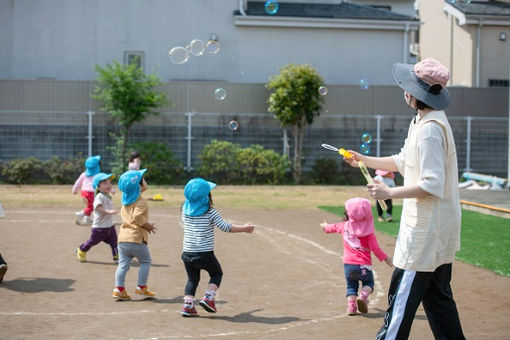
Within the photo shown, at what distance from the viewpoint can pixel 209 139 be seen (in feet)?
80.1

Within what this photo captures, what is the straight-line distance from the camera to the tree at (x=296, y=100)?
23500 millimetres

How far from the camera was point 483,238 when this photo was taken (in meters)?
12.4

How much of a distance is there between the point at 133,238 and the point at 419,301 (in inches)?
159

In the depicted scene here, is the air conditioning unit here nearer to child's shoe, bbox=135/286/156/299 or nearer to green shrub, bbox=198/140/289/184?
green shrub, bbox=198/140/289/184

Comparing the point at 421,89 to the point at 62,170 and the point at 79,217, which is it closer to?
the point at 79,217

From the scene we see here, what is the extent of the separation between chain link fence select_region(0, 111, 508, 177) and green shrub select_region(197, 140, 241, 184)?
81cm

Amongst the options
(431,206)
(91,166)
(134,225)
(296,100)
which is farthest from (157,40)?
(431,206)

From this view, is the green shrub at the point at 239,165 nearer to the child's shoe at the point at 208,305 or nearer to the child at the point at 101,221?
the child at the point at 101,221

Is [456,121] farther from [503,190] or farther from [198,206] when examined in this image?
[198,206]

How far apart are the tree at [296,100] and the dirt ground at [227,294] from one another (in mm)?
11125

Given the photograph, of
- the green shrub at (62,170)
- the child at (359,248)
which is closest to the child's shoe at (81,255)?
the child at (359,248)

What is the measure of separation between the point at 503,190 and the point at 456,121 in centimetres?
535

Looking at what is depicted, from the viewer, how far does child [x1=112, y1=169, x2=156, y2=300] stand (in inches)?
312

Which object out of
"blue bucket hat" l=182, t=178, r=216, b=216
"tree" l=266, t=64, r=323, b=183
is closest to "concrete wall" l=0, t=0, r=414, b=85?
"tree" l=266, t=64, r=323, b=183
